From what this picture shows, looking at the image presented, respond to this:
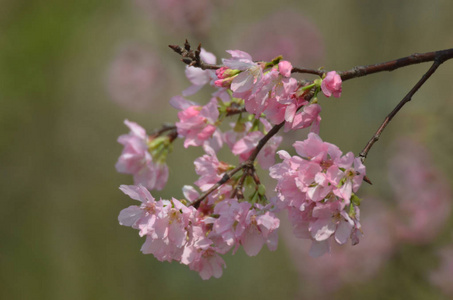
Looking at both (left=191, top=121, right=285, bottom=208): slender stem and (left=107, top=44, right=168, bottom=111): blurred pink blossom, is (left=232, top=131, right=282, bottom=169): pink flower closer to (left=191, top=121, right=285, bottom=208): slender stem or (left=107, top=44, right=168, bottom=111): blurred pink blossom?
(left=191, top=121, right=285, bottom=208): slender stem

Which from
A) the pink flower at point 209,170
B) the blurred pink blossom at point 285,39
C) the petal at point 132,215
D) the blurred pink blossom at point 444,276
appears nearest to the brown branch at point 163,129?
the pink flower at point 209,170

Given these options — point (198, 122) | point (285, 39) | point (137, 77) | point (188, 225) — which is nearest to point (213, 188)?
point (188, 225)

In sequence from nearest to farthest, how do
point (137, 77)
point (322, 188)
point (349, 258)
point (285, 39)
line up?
point (322, 188) → point (349, 258) → point (285, 39) → point (137, 77)

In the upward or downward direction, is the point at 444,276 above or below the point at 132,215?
below

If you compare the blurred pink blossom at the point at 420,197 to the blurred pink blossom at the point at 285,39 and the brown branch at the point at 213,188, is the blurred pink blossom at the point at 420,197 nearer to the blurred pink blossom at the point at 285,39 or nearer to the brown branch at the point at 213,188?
the blurred pink blossom at the point at 285,39

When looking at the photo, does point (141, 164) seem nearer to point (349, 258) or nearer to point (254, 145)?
point (254, 145)

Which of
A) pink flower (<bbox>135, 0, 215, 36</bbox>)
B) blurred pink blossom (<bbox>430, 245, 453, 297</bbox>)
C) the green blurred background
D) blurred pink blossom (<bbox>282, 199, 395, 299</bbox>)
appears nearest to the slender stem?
blurred pink blossom (<bbox>430, 245, 453, 297</bbox>)
